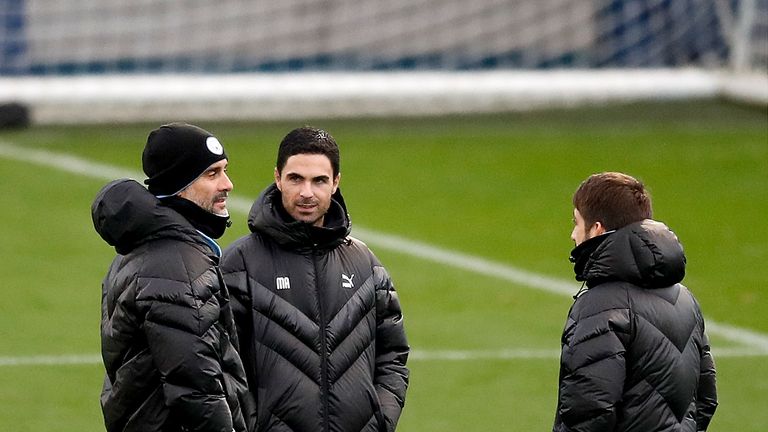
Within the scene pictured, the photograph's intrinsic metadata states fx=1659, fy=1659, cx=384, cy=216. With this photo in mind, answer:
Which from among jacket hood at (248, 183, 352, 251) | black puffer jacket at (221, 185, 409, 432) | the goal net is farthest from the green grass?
jacket hood at (248, 183, 352, 251)

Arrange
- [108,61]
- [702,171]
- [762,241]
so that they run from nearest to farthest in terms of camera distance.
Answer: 1. [762,241]
2. [702,171]
3. [108,61]

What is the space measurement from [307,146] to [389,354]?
749 millimetres

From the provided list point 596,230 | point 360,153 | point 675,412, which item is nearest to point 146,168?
point 596,230

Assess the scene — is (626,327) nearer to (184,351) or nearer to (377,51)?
(184,351)

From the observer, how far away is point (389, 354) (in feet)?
18.2

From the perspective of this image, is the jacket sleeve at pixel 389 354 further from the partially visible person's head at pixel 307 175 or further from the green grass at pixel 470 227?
the green grass at pixel 470 227

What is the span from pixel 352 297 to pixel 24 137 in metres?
10.3

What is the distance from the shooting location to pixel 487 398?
8.51 metres

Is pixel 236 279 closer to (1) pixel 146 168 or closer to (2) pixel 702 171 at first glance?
(1) pixel 146 168

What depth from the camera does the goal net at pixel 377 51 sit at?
615 inches

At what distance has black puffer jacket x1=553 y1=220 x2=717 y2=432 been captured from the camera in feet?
15.8

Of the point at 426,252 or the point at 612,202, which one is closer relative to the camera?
the point at 612,202

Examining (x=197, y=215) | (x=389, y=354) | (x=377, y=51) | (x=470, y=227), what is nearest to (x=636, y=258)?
(x=389, y=354)

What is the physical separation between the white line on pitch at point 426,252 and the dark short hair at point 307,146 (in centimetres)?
461
